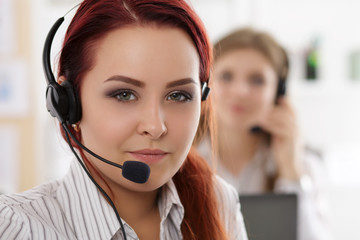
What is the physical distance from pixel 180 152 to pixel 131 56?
0.19m

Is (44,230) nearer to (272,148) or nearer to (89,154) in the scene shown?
(89,154)

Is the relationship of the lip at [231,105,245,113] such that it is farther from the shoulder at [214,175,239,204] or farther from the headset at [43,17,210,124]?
the headset at [43,17,210,124]

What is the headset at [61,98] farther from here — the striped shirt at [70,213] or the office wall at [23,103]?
the office wall at [23,103]

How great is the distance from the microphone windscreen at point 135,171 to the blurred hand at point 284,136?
3.95 ft

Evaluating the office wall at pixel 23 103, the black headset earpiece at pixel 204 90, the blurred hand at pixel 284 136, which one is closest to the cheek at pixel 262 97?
the blurred hand at pixel 284 136

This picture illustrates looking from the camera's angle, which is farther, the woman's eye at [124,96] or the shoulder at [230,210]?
the shoulder at [230,210]

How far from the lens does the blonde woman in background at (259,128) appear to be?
69.1 inches

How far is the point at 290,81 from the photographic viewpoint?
2.84 m

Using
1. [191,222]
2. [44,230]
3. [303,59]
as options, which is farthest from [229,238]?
[303,59]

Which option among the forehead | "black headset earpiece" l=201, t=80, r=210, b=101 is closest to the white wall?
"black headset earpiece" l=201, t=80, r=210, b=101

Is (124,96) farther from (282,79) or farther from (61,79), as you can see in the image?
(282,79)

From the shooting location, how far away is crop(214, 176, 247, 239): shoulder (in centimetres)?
102

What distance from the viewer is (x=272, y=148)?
1.96m

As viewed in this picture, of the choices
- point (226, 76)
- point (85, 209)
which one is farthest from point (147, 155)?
point (226, 76)
